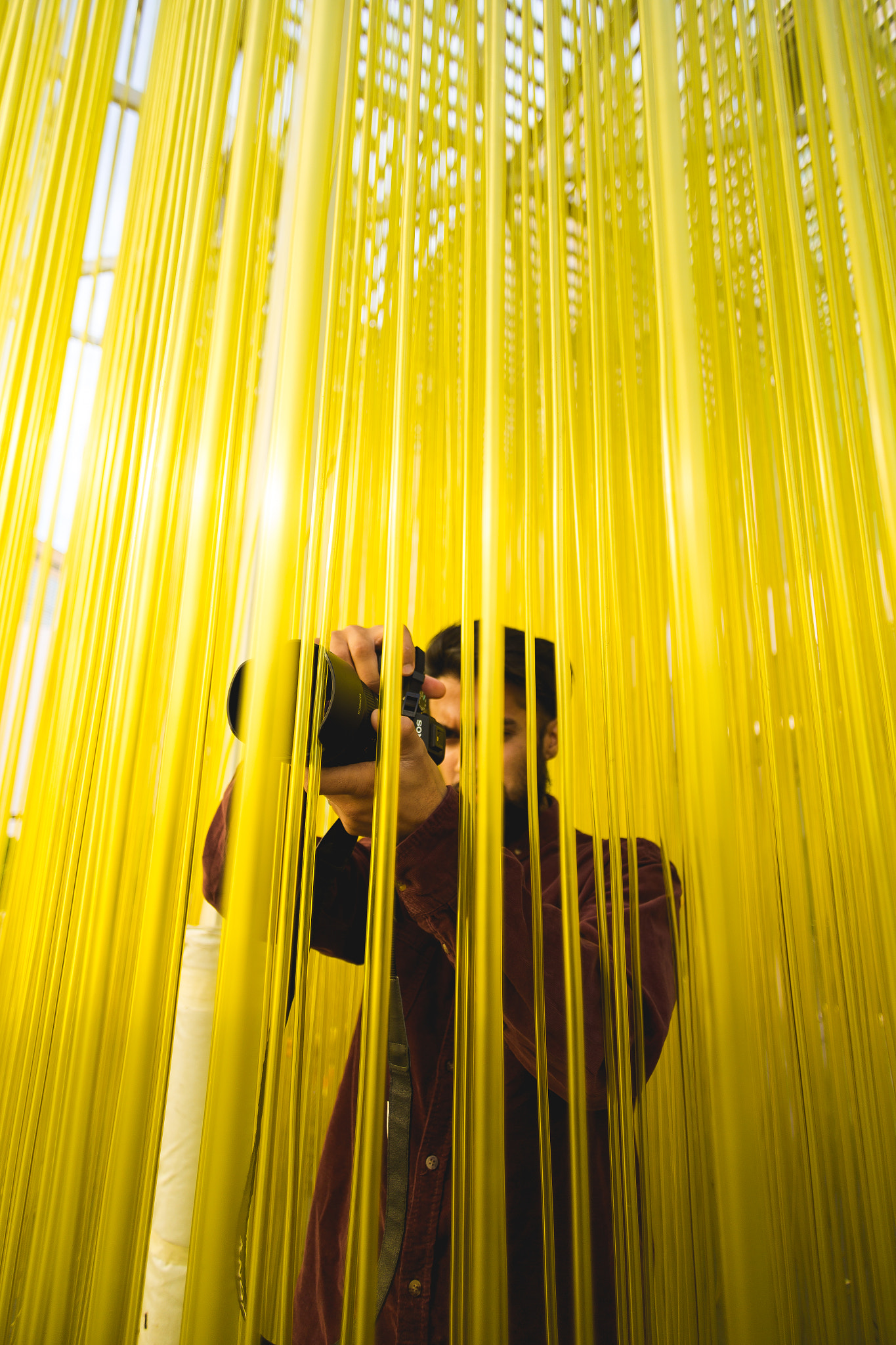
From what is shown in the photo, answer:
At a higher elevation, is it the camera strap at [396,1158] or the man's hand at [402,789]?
the man's hand at [402,789]

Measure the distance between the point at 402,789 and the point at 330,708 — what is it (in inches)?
3.1

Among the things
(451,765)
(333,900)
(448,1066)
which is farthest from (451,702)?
(448,1066)

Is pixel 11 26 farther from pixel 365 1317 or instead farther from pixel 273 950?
pixel 365 1317

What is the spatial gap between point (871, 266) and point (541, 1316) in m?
0.83

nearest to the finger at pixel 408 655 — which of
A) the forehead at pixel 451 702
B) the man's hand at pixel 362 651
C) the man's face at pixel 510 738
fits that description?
the man's hand at pixel 362 651

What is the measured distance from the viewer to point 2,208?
0.65m

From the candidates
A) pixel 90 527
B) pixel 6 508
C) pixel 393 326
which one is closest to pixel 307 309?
pixel 393 326

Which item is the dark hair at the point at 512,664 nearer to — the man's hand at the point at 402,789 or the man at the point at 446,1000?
the man at the point at 446,1000

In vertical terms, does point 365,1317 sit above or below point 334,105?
below

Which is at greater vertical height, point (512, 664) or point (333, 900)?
point (512, 664)

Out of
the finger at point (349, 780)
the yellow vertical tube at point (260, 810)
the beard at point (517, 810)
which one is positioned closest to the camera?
the yellow vertical tube at point (260, 810)

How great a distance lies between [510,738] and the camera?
638 mm

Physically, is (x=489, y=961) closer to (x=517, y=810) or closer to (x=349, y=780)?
(x=349, y=780)

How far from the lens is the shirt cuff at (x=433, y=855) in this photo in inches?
16.1
